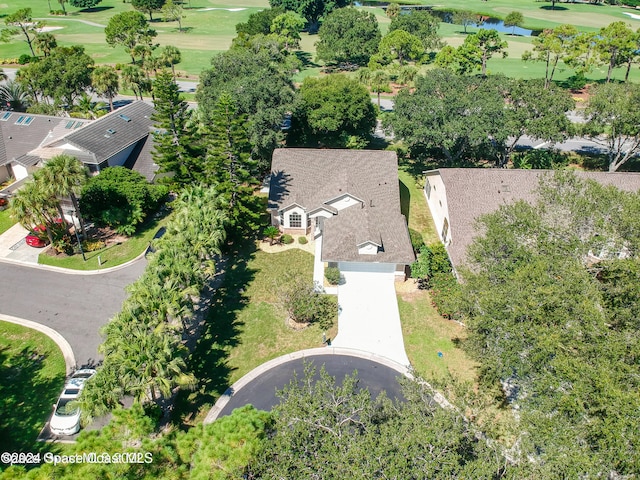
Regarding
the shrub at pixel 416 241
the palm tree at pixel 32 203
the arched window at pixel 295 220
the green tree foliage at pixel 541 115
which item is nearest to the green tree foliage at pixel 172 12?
the palm tree at pixel 32 203

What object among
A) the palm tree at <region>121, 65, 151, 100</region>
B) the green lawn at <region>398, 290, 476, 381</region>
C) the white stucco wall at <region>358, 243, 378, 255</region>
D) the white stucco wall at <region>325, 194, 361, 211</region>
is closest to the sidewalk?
the white stucco wall at <region>325, 194, 361, 211</region>

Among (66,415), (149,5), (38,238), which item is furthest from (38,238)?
(149,5)

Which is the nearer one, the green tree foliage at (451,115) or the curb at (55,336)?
the curb at (55,336)

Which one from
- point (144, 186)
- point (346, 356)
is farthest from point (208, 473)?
point (144, 186)

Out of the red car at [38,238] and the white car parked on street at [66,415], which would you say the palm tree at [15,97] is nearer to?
the red car at [38,238]

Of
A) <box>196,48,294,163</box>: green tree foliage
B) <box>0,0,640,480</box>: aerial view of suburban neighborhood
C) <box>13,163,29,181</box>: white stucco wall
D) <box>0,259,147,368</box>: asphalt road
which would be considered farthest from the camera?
<box>13,163,29,181</box>: white stucco wall

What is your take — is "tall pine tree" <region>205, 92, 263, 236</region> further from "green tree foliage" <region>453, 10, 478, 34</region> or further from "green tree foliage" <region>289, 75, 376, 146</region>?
"green tree foliage" <region>453, 10, 478, 34</region>

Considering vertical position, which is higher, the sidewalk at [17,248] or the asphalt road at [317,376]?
the sidewalk at [17,248]
